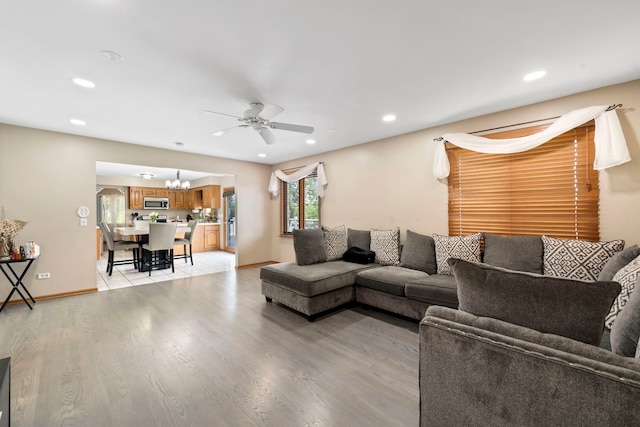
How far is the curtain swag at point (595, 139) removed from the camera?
253cm

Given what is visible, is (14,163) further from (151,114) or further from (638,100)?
(638,100)

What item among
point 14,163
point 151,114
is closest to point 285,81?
point 151,114

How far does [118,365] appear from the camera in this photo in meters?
2.24

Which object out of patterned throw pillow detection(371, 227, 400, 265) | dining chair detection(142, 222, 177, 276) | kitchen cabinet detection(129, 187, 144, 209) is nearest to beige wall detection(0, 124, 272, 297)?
dining chair detection(142, 222, 177, 276)

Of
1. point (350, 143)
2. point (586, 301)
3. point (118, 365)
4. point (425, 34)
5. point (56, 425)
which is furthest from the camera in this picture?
point (350, 143)

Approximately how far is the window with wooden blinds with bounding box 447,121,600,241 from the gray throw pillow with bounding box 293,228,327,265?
1.88 m

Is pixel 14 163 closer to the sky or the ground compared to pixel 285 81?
closer to the ground

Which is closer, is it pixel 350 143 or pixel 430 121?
pixel 430 121

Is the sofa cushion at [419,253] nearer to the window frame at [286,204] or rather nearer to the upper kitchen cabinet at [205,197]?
the window frame at [286,204]

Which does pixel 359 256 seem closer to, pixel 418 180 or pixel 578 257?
pixel 418 180

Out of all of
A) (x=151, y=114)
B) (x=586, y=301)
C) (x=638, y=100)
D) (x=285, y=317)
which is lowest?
(x=285, y=317)

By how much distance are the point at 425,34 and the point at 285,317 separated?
10.3ft

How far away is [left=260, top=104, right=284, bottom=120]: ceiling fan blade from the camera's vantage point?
2.70 m

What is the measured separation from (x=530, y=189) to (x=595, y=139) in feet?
2.33
